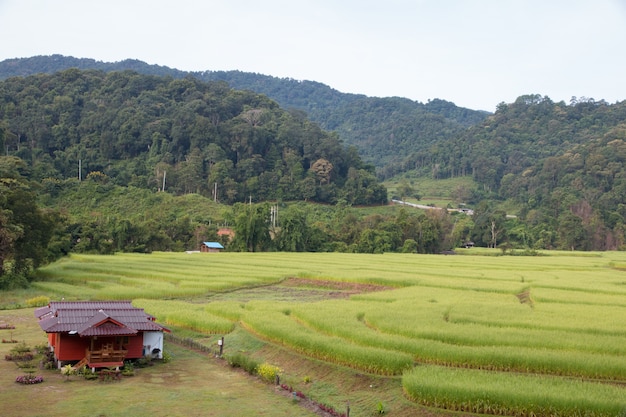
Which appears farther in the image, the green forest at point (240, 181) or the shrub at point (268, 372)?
the green forest at point (240, 181)

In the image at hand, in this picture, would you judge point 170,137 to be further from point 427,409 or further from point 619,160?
point 427,409

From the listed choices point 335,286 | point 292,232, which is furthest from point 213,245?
point 335,286

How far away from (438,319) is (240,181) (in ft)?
196

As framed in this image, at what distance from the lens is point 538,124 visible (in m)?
120

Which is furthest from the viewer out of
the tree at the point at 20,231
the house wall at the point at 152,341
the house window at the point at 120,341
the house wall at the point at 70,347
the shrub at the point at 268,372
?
the tree at the point at 20,231

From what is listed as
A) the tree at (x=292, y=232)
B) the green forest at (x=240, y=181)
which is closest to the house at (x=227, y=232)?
the green forest at (x=240, y=181)

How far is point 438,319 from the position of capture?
20.3 m

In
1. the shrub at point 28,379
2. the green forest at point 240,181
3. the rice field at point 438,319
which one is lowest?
the shrub at point 28,379

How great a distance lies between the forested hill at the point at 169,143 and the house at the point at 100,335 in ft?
177

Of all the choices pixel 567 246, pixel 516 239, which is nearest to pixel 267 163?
pixel 516 239

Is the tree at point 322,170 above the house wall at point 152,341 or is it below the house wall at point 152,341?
above

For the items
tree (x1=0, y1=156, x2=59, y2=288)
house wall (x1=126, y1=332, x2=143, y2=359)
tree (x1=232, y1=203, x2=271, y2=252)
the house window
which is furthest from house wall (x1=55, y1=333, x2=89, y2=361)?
tree (x1=232, y1=203, x2=271, y2=252)

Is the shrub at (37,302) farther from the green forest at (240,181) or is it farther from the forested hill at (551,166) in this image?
the forested hill at (551,166)

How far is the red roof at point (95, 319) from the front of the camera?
55.4ft
